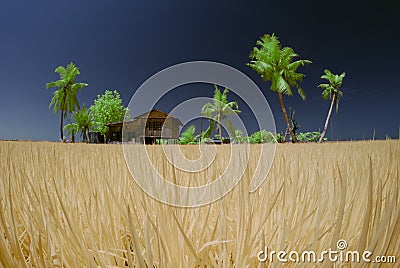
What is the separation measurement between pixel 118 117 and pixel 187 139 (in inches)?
315

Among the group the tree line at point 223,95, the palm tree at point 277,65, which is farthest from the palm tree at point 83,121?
the palm tree at point 277,65

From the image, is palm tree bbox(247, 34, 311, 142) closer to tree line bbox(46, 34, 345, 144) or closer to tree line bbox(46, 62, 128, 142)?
tree line bbox(46, 34, 345, 144)

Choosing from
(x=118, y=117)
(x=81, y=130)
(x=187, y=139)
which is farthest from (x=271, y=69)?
(x=81, y=130)

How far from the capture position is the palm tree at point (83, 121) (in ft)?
55.0

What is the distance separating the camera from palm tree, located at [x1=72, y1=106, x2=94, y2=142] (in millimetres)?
16759

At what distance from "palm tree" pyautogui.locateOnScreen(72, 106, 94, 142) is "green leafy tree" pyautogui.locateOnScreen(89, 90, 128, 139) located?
362 millimetres

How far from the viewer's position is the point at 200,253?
22 cm

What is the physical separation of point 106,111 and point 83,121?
62.0 inches

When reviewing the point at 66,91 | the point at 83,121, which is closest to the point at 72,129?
the point at 83,121

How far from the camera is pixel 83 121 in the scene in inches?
669

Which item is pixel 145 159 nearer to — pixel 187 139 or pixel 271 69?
pixel 187 139

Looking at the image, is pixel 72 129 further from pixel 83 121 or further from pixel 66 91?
pixel 66 91

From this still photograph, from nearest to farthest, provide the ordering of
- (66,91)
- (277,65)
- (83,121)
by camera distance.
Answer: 1. (277,65)
2. (66,91)
3. (83,121)

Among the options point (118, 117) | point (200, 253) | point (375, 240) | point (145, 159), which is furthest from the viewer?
point (118, 117)
